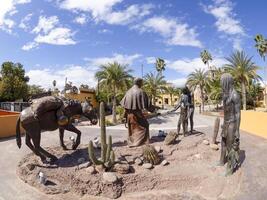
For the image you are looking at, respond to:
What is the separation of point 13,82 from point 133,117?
33.0 metres

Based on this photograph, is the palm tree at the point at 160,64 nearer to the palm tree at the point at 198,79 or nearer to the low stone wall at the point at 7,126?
the palm tree at the point at 198,79

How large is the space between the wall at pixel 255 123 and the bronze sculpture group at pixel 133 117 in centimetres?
328

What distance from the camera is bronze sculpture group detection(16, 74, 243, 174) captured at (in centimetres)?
797

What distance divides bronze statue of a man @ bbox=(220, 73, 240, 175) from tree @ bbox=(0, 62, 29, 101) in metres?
35.8

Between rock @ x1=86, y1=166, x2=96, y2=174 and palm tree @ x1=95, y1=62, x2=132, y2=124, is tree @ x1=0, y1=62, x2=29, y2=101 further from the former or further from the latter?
rock @ x1=86, y1=166, x2=96, y2=174

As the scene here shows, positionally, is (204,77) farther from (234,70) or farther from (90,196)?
(90,196)

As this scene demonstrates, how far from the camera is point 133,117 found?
418 inches

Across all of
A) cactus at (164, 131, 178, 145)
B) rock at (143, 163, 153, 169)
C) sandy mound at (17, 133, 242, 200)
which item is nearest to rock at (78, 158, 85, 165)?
sandy mound at (17, 133, 242, 200)

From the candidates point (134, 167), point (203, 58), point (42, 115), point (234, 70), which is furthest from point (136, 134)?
point (203, 58)

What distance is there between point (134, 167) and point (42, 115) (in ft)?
10.5

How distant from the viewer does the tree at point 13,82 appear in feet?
126

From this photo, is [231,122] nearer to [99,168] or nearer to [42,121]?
[99,168]

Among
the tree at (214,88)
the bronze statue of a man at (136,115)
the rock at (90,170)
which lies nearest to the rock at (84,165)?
the rock at (90,170)

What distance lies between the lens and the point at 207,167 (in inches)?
344
